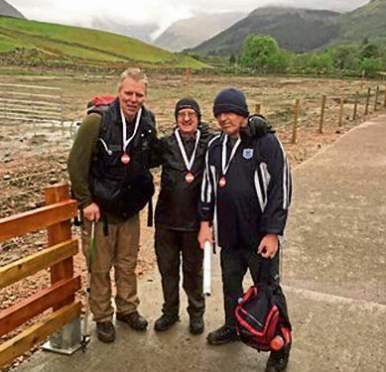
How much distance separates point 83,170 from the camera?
352 cm

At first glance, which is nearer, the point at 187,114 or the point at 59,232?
the point at 59,232

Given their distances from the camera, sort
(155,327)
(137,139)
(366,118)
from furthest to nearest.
Result: (366,118) < (155,327) < (137,139)

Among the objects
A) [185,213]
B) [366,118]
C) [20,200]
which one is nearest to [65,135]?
[20,200]

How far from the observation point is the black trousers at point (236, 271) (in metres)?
3.59

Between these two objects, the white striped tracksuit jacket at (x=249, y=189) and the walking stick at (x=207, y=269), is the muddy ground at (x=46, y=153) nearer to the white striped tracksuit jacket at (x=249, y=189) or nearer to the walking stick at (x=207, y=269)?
the walking stick at (x=207, y=269)

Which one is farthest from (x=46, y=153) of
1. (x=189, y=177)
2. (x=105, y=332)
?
(x=189, y=177)

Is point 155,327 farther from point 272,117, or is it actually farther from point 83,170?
point 272,117

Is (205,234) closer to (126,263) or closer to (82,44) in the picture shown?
(126,263)

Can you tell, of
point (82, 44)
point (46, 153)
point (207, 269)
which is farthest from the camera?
point (82, 44)

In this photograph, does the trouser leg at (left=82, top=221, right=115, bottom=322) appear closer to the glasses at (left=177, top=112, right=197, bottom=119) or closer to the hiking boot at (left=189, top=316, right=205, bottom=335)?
the hiking boot at (left=189, top=316, right=205, bottom=335)

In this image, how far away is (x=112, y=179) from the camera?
359 cm

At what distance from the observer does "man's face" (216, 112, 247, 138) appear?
340 cm

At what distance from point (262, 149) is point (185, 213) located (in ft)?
2.47

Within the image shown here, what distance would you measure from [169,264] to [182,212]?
0.43 metres
